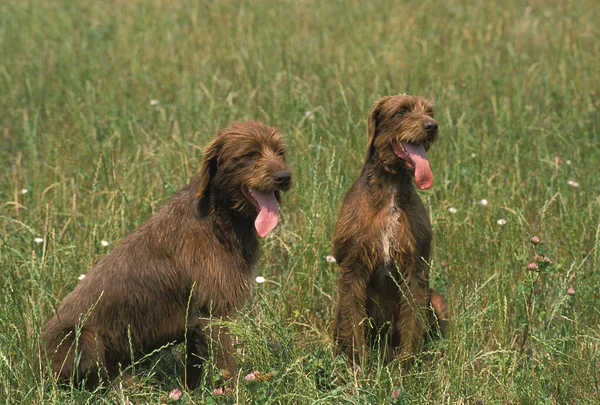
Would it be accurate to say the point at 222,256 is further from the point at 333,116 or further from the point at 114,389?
the point at 333,116

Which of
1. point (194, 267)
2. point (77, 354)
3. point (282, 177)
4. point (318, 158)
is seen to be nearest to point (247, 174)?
point (282, 177)

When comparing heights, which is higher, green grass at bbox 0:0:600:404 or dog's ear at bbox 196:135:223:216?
dog's ear at bbox 196:135:223:216

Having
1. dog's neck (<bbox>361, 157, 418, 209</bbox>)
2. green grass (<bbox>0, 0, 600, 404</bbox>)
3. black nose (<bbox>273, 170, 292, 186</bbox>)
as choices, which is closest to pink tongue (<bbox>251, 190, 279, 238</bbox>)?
black nose (<bbox>273, 170, 292, 186</bbox>)

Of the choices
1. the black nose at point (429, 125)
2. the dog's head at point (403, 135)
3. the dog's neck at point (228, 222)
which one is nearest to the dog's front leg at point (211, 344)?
the dog's neck at point (228, 222)

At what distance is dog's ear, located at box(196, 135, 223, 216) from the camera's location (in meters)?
4.23

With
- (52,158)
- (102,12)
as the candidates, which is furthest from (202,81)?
(102,12)

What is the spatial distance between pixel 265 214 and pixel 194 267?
458 millimetres

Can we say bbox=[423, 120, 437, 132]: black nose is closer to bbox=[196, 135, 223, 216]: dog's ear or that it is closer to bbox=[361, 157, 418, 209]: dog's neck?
bbox=[361, 157, 418, 209]: dog's neck

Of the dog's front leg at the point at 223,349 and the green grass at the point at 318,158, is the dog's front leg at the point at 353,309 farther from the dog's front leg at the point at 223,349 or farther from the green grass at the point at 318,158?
the dog's front leg at the point at 223,349

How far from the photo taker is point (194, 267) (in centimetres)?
425

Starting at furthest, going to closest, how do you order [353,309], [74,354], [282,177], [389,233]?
1. [353,309]
2. [389,233]
3. [282,177]
4. [74,354]

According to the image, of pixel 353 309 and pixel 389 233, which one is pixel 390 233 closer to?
pixel 389 233

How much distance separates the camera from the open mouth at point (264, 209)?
413 cm

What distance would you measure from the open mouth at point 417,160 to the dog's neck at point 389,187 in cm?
10
